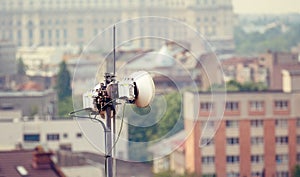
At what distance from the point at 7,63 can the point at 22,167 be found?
29.0 meters

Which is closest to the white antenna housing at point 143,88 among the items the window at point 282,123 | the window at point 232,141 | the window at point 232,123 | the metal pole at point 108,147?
the metal pole at point 108,147

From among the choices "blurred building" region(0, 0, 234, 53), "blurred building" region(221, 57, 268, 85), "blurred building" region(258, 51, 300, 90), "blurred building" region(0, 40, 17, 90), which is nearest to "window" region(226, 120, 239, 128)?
"blurred building" region(258, 51, 300, 90)

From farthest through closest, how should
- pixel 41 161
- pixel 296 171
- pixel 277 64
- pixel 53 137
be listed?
pixel 277 64 < pixel 53 137 < pixel 296 171 < pixel 41 161

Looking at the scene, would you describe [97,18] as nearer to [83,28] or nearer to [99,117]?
[83,28]

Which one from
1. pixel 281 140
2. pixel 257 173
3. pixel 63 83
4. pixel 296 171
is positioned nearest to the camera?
pixel 296 171

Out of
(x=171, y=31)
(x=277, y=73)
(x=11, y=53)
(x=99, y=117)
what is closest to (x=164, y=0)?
(x=11, y=53)

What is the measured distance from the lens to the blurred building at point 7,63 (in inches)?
1490

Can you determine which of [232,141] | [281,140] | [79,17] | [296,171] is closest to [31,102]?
[281,140]

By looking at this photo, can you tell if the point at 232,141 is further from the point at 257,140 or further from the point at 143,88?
the point at 143,88

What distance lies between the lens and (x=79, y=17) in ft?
197

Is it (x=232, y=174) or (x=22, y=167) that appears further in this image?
(x=232, y=174)

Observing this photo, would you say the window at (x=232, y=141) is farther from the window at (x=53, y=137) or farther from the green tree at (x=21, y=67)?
the green tree at (x=21, y=67)

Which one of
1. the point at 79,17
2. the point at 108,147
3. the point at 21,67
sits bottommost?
the point at 108,147

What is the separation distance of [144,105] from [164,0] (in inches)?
2242
